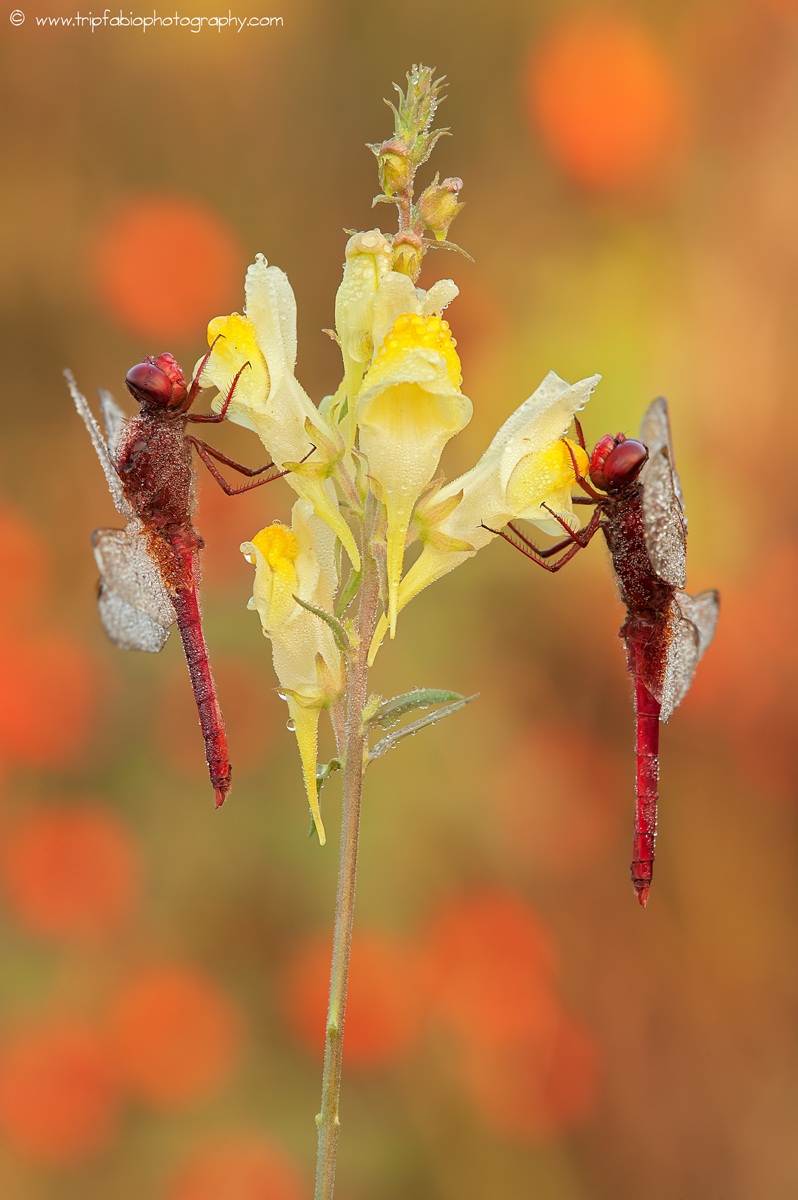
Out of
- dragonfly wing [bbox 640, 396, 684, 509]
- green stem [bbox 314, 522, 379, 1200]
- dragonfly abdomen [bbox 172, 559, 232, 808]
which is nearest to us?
green stem [bbox 314, 522, 379, 1200]

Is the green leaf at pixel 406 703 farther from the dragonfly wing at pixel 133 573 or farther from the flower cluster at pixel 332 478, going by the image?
the dragonfly wing at pixel 133 573

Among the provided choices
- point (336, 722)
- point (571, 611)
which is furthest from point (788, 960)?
point (336, 722)

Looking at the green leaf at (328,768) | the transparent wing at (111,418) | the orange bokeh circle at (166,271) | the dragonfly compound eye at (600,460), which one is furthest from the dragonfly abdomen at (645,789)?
the orange bokeh circle at (166,271)

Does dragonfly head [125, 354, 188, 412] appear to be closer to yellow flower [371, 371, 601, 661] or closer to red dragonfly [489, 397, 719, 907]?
yellow flower [371, 371, 601, 661]

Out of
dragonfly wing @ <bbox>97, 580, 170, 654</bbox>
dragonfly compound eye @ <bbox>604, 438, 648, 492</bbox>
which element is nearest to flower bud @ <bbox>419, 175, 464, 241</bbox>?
dragonfly compound eye @ <bbox>604, 438, 648, 492</bbox>

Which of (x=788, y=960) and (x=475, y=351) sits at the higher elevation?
(x=475, y=351)

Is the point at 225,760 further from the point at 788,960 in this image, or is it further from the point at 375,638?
the point at 788,960
